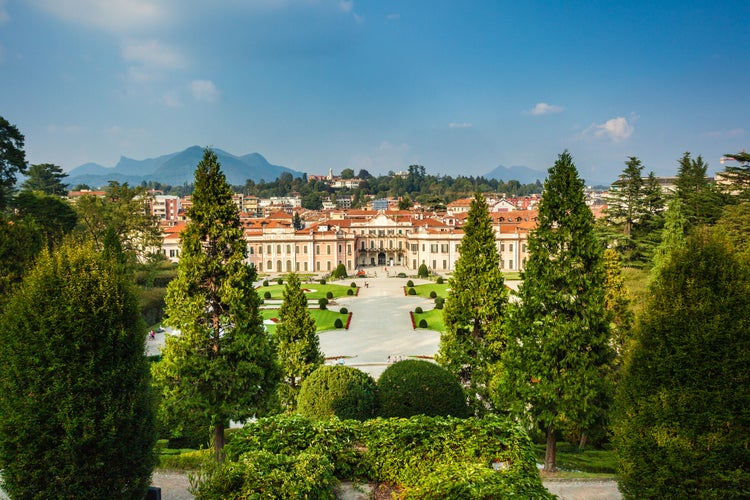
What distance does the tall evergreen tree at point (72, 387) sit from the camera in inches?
235

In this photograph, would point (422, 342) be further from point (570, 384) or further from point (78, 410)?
point (78, 410)

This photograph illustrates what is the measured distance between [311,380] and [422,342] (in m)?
15.2

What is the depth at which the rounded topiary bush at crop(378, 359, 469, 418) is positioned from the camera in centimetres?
938

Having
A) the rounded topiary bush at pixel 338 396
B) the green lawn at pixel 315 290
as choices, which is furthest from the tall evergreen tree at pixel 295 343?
the green lawn at pixel 315 290

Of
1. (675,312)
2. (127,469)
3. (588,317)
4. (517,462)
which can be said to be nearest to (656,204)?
(588,317)

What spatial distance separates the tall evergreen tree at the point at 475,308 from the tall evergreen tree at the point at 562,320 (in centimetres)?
204

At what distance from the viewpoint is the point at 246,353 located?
9.38 m

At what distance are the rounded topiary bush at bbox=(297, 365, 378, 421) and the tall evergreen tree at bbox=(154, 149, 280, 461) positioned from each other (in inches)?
32.3

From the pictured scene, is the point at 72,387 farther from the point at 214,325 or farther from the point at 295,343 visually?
the point at 295,343

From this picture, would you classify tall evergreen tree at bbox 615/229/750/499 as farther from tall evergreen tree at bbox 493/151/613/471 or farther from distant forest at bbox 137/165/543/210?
distant forest at bbox 137/165/543/210

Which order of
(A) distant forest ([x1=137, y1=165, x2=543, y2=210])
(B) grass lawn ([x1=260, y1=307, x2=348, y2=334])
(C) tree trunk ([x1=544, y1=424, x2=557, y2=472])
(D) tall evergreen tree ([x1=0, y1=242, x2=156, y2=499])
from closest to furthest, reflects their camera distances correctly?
(D) tall evergreen tree ([x1=0, y1=242, x2=156, y2=499]), (C) tree trunk ([x1=544, y1=424, x2=557, y2=472]), (B) grass lawn ([x1=260, y1=307, x2=348, y2=334]), (A) distant forest ([x1=137, y1=165, x2=543, y2=210])

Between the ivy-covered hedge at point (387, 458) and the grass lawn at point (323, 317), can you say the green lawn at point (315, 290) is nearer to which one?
the grass lawn at point (323, 317)

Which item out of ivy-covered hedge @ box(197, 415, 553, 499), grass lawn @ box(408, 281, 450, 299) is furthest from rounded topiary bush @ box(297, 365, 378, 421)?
grass lawn @ box(408, 281, 450, 299)

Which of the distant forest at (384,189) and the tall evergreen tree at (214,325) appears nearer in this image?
the tall evergreen tree at (214,325)
